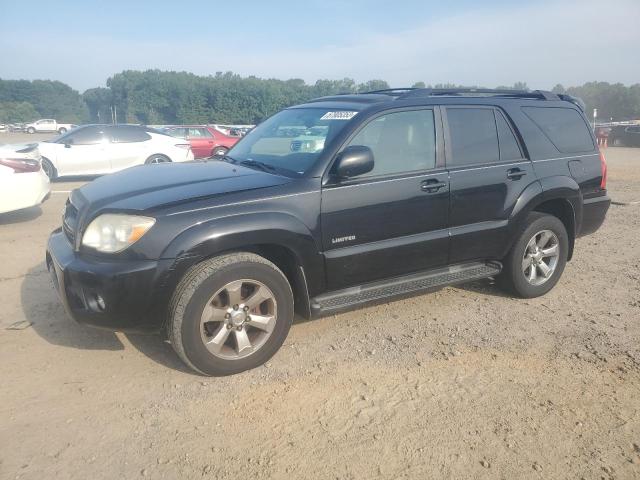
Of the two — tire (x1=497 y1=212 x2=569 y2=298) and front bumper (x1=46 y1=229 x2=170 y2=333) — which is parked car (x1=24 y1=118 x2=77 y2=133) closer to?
front bumper (x1=46 y1=229 x2=170 y2=333)

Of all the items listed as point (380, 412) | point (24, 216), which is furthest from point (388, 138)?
point (24, 216)

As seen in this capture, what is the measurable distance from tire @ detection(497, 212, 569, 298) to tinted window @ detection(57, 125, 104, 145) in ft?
35.8

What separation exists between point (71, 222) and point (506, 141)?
137 inches

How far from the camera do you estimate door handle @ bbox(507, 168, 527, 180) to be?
434cm

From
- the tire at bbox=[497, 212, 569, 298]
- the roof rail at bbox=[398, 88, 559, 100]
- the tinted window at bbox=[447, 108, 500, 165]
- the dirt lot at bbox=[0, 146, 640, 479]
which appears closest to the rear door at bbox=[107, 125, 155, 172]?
the dirt lot at bbox=[0, 146, 640, 479]

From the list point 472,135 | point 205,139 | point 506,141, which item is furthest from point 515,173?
point 205,139

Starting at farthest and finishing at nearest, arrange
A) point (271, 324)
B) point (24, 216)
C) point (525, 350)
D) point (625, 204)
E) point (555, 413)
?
1. point (625, 204)
2. point (24, 216)
3. point (525, 350)
4. point (271, 324)
5. point (555, 413)

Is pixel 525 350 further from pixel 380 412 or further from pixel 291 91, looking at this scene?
pixel 291 91

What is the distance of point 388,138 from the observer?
390cm

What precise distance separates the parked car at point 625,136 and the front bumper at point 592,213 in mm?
25473

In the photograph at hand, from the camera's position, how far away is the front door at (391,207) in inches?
141

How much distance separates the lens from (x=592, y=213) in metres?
5.00

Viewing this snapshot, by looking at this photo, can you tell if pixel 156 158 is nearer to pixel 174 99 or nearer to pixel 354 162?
pixel 354 162

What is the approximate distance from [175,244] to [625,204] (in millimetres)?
8884
